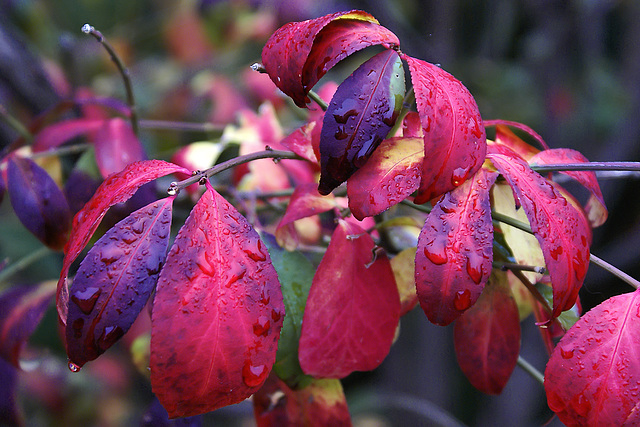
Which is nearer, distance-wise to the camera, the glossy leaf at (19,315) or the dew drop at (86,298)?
the dew drop at (86,298)

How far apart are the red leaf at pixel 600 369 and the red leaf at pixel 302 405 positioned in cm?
16

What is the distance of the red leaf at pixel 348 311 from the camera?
13.8 inches

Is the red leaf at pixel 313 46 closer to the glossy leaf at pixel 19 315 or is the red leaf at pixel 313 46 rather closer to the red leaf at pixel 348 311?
the red leaf at pixel 348 311

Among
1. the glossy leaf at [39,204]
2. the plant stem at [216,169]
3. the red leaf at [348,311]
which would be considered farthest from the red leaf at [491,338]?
the glossy leaf at [39,204]

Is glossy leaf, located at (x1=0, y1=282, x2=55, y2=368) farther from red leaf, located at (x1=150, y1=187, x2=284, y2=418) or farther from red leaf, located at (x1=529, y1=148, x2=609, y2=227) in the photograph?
red leaf, located at (x1=529, y1=148, x2=609, y2=227)

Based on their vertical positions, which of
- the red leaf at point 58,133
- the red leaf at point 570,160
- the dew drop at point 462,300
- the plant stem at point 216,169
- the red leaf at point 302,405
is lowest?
the red leaf at point 302,405

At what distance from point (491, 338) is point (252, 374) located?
7.2 inches

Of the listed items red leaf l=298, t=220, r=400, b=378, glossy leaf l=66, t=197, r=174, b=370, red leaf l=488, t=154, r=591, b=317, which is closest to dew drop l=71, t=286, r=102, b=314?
glossy leaf l=66, t=197, r=174, b=370

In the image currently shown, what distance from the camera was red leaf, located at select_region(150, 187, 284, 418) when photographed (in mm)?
278

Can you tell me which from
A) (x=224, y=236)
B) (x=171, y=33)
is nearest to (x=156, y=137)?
(x=171, y=33)

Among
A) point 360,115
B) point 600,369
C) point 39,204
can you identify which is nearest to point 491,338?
point 600,369

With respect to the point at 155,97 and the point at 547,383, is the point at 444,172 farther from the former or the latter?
the point at 155,97

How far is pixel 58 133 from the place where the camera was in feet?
1.83

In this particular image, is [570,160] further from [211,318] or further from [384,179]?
[211,318]
